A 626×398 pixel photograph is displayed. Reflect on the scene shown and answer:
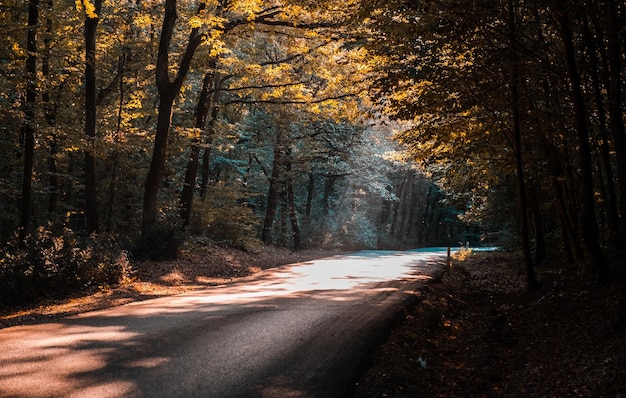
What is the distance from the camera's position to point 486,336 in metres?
10.2

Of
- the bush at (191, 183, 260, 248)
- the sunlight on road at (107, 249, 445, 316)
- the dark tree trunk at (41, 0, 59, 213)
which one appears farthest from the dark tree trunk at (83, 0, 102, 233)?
the sunlight on road at (107, 249, 445, 316)

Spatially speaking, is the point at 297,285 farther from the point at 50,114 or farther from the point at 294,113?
the point at 294,113

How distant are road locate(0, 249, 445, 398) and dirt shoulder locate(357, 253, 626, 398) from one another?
0.56m

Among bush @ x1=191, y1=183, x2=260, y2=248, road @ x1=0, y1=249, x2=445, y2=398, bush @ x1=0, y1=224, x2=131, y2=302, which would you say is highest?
bush @ x1=191, y1=183, x2=260, y2=248

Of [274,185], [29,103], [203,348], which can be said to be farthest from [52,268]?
[274,185]

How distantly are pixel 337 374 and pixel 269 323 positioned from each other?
272 centimetres

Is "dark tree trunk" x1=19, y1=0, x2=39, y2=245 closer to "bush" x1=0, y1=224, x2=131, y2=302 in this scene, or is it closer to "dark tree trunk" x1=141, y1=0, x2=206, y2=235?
"bush" x1=0, y1=224, x2=131, y2=302

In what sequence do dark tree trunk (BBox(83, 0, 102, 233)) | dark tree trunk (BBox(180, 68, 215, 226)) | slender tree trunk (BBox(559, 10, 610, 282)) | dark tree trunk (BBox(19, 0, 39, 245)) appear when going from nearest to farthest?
slender tree trunk (BBox(559, 10, 610, 282)) → dark tree trunk (BBox(19, 0, 39, 245)) → dark tree trunk (BBox(83, 0, 102, 233)) → dark tree trunk (BBox(180, 68, 215, 226))

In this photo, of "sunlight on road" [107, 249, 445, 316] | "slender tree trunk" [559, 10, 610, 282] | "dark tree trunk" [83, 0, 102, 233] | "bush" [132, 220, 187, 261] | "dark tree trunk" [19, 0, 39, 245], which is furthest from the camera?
"dark tree trunk" [83, 0, 102, 233]

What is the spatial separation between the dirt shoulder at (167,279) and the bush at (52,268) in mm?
359

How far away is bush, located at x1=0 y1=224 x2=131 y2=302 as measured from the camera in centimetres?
1168

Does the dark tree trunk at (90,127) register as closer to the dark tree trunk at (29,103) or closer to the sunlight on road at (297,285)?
the dark tree trunk at (29,103)

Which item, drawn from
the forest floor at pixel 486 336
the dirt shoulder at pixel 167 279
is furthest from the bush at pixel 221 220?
the forest floor at pixel 486 336

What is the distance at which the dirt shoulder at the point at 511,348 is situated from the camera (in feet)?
22.7
